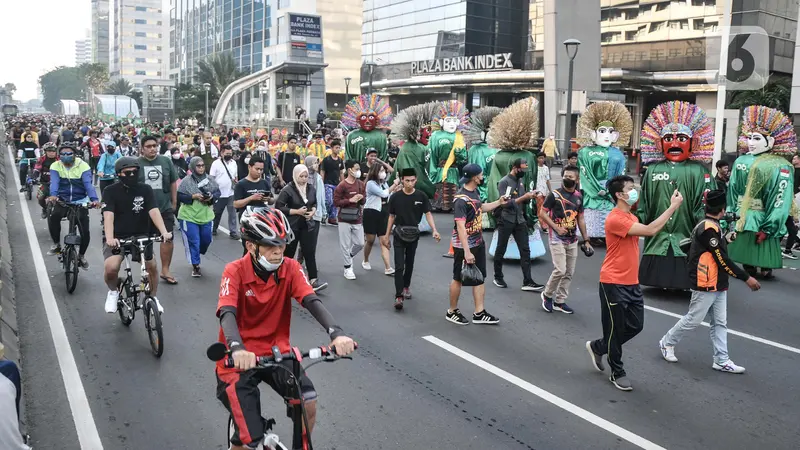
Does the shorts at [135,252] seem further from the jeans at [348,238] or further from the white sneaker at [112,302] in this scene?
the jeans at [348,238]

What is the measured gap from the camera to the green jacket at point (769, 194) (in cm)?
1040

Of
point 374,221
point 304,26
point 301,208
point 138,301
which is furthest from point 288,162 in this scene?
point 304,26

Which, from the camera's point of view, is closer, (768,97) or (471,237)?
(471,237)

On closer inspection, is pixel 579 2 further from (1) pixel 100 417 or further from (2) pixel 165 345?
(1) pixel 100 417

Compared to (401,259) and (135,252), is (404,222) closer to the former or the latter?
(401,259)

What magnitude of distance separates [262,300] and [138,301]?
4.74 meters

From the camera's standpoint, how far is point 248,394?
147 inches

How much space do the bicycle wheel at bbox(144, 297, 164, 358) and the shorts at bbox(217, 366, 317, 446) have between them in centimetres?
323

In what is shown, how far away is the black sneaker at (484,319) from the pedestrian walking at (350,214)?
110 inches

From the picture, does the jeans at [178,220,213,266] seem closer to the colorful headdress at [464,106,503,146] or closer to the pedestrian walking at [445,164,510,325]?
the pedestrian walking at [445,164,510,325]

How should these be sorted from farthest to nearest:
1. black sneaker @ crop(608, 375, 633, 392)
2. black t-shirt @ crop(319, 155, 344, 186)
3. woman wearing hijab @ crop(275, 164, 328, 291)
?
1. black t-shirt @ crop(319, 155, 344, 186)
2. woman wearing hijab @ crop(275, 164, 328, 291)
3. black sneaker @ crop(608, 375, 633, 392)

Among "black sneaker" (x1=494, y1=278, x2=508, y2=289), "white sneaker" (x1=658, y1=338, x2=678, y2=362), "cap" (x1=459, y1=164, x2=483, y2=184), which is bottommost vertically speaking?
"white sneaker" (x1=658, y1=338, x2=678, y2=362)

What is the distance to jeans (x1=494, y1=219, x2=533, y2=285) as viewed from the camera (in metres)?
9.81

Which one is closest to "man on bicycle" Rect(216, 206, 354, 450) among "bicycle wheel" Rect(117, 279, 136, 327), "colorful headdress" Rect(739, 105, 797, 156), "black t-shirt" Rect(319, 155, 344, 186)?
"bicycle wheel" Rect(117, 279, 136, 327)
